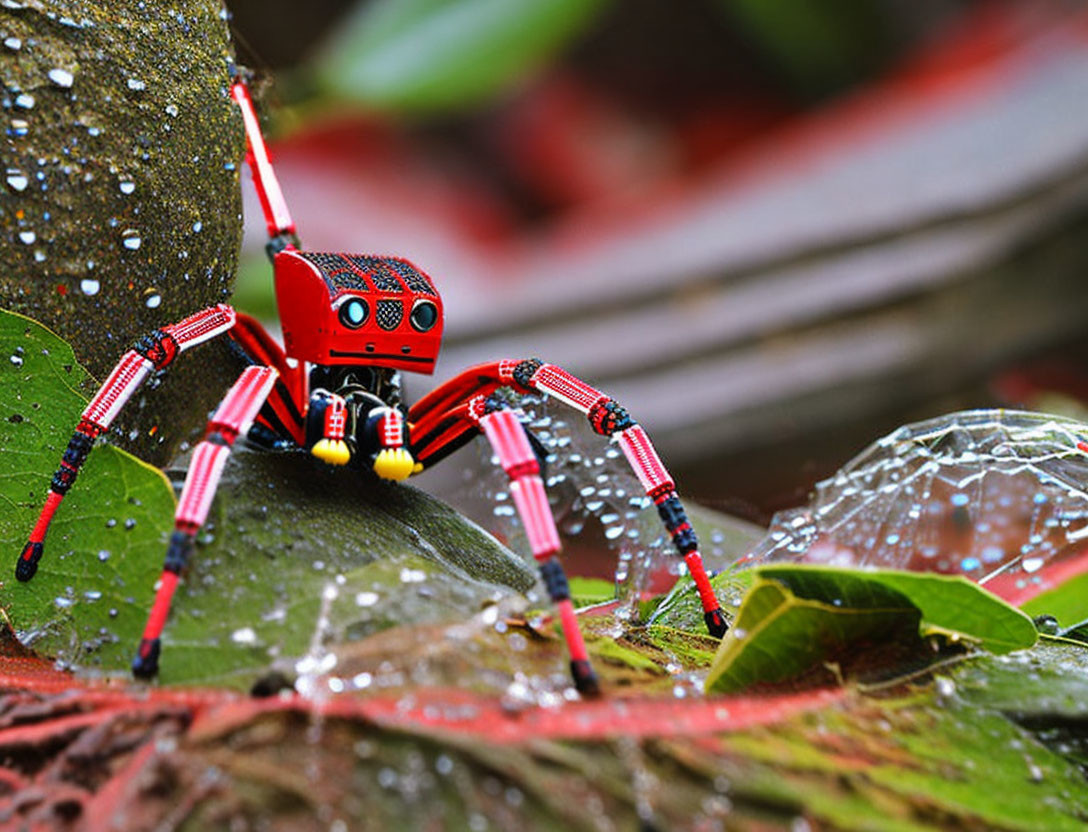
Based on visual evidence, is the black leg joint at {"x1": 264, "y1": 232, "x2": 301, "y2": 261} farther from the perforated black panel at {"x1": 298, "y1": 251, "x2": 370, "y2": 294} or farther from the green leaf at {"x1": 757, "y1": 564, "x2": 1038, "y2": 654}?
the green leaf at {"x1": 757, "y1": 564, "x2": 1038, "y2": 654}

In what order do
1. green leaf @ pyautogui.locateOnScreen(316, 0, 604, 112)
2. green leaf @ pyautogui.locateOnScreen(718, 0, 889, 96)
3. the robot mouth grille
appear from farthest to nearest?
green leaf @ pyautogui.locateOnScreen(718, 0, 889, 96) → green leaf @ pyautogui.locateOnScreen(316, 0, 604, 112) → the robot mouth grille

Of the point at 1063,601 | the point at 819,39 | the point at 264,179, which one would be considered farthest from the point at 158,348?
the point at 819,39

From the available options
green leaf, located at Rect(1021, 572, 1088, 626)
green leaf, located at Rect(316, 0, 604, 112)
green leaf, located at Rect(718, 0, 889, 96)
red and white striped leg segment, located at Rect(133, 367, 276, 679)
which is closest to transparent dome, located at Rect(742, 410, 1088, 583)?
green leaf, located at Rect(1021, 572, 1088, 626)

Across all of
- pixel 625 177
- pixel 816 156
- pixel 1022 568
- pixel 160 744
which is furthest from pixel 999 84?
pixel 160 744

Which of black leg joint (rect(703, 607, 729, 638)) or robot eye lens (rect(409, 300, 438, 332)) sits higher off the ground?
robot eye lens (rect(409, 300, 438, 332))

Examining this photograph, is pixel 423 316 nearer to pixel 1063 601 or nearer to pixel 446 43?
pixel 1063 601

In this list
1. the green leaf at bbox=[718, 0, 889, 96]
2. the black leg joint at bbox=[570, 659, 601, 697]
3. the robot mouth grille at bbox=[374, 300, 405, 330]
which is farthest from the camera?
the green leaf at bbox=[718, 0, 889, 96]
